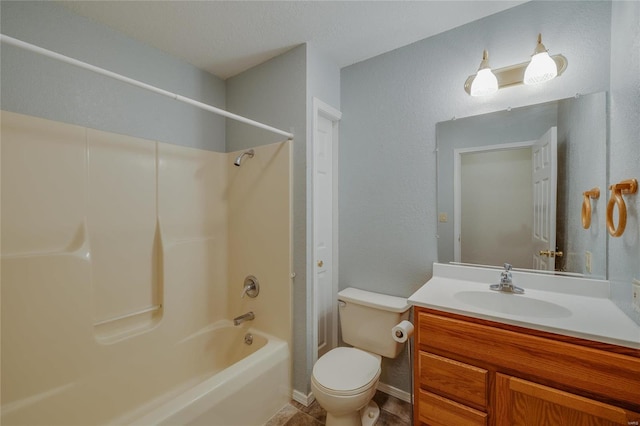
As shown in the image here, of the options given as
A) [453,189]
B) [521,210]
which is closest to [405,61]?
[453,189]

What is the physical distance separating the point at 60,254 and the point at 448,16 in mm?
2575

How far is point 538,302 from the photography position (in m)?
1.30

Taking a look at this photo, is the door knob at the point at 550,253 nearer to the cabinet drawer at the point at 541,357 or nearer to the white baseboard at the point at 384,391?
the cabinet drawer at the point at 541,357

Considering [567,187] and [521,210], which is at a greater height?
[567,187]

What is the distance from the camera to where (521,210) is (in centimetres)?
152

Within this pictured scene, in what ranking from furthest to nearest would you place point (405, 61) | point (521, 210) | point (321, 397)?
point (405, 61) → point (521, 210) → point (321, 397)

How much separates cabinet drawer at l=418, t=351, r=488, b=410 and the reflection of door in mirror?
68 centimetres

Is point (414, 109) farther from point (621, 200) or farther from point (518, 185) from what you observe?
point (621, 200)

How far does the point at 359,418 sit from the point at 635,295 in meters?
1.43

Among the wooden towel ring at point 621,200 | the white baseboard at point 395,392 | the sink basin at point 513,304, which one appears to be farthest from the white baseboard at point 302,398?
the wooden towel ring at point 621,200

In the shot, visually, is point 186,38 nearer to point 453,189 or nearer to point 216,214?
point 216,214

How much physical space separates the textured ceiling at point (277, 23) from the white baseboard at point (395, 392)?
7.93 ft

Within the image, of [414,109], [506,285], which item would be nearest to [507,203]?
[506,285]

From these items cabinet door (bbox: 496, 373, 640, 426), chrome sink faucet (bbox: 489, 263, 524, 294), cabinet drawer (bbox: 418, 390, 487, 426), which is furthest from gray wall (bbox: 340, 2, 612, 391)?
cabinet door (bbox: 496, 373, 640, 426)
